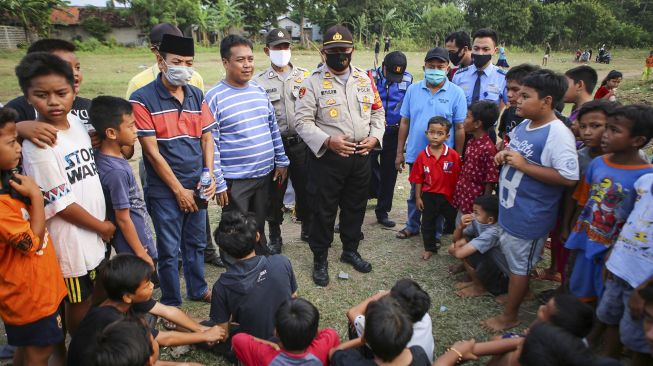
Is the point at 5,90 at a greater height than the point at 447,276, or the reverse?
the point at 5,90

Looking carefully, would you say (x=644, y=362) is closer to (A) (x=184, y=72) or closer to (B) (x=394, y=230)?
(B) (x=394, y=230)

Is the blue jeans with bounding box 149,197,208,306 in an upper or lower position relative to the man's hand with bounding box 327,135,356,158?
lower

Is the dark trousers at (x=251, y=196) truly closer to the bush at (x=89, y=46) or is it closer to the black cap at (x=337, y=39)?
the black cap at (x=337, y=39)

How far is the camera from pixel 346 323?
3314mm

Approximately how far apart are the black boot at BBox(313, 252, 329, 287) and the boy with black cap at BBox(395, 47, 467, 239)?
4.86ft

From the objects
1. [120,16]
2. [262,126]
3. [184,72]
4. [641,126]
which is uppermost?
[120,16]

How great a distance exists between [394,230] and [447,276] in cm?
117

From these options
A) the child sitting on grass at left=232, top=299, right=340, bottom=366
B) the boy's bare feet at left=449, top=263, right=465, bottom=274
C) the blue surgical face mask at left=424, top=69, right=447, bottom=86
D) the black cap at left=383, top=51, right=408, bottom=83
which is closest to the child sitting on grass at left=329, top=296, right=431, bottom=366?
the child sitting on grass at left=232, top=299, right=340, bottom=366

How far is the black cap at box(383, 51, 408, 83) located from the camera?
4.98 meters

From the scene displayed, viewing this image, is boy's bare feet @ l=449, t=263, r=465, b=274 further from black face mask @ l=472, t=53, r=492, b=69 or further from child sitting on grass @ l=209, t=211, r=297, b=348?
black face mask @ l=472, t=53, r=492, b=69

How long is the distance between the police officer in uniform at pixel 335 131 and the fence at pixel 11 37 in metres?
31.7

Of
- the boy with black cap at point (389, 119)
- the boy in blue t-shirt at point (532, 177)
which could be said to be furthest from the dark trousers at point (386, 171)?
the boy in blue t-shirt at point (532, 177)

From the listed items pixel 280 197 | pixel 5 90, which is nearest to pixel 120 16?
pixel 5 90

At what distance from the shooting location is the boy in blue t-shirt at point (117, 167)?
2.64 metres
